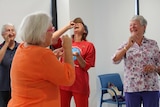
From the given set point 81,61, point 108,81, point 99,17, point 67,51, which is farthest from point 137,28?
→ point 99,17

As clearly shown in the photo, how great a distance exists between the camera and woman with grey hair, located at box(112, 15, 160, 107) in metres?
2.57

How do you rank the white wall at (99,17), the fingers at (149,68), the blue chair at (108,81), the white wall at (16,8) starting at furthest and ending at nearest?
the blue chair at (108,81) < the white wall at (99,17) < the white wall at (16,8) < the fingers at (149,68)

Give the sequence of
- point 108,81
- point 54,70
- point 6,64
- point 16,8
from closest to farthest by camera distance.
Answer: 1. point 54,70
2. point 6,64
3. point 16,8
4. point 108,81

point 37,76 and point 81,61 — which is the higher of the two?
point 37,76

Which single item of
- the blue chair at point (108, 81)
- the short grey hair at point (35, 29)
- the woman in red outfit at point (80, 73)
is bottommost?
the blue chair at point (108, 81)

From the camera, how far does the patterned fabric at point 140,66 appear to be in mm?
2570

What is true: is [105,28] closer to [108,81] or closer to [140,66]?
[108,81]

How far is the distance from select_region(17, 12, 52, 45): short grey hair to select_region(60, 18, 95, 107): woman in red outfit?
1.13 metres

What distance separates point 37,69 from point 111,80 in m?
2.85

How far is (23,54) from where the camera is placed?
5.18 ft

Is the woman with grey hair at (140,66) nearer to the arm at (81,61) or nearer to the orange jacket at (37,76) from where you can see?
the arm at (81,61)

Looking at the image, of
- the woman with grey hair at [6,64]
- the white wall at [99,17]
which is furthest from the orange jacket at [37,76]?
the white wall at [99,17]

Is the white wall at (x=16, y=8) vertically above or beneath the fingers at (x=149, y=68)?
above

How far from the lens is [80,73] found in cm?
281
